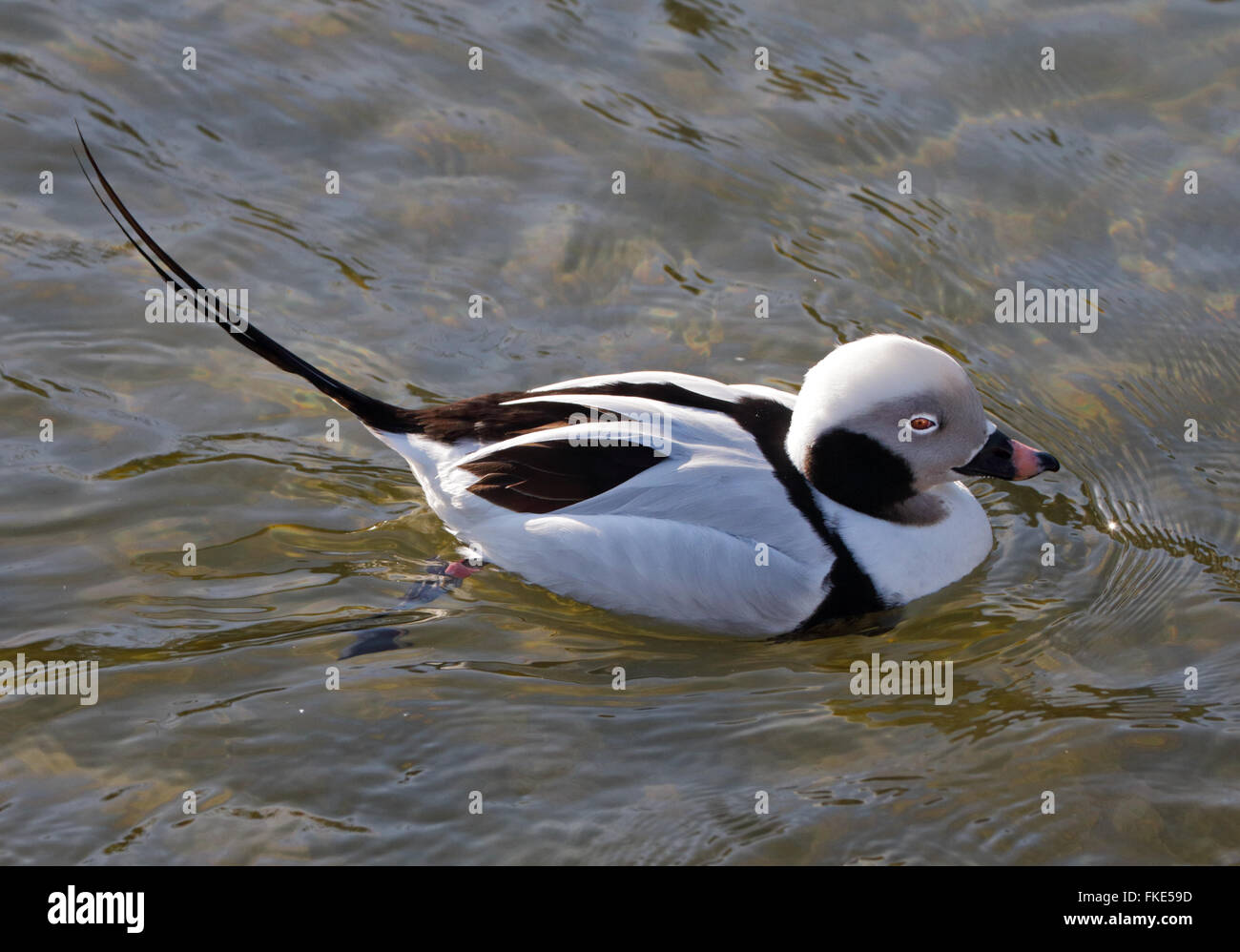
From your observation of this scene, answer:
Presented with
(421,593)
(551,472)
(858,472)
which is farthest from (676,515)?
(421,593)

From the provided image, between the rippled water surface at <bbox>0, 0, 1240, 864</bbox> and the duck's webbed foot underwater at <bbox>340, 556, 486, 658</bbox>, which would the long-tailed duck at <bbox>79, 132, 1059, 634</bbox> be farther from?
the rippled water surface at <bbox>0, 0, 1240, 864</bbox>

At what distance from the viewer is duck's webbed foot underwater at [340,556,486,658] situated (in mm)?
5707

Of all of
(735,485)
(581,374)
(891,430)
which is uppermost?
→ (581,374)

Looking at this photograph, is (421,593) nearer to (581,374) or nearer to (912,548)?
(581,374)

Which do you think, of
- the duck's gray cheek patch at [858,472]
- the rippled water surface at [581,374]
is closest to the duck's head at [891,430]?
the duck's gray cheek patch at [858,472]

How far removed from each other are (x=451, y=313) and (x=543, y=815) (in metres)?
3.55

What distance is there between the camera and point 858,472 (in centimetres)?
581

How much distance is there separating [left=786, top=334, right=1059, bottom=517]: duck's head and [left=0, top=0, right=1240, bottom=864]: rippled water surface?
57 cm

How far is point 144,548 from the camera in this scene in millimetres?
6211

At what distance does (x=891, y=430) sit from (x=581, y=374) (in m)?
2.13

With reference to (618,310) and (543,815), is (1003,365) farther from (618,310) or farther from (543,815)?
(543,815)

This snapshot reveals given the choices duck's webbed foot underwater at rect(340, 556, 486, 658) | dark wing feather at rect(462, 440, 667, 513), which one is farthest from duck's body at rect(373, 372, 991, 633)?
duck's webbed foot underwater at rect(340, 556, 486, 658)

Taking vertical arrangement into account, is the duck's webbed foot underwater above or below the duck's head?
below

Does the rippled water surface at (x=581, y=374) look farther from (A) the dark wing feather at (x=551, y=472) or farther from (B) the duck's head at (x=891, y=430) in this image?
(B) the duck's head at (x=891, y=430)
